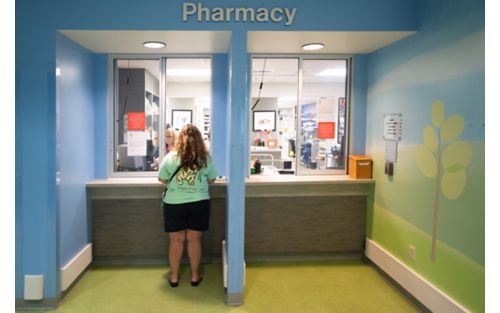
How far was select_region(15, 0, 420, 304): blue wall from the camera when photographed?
2928mm

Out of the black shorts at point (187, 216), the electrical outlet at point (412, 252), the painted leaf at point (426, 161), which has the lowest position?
the electrical outlet at point (412, 252)

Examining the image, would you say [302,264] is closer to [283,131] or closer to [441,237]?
[441,237]

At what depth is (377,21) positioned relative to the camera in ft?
10.1

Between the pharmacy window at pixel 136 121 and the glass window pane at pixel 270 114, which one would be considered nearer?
the pharmacy window at pixel 136 121

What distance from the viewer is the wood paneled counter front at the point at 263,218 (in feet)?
12.8

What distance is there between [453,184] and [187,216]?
7.52 ft

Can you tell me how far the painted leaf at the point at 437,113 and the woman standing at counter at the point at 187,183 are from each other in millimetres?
1997

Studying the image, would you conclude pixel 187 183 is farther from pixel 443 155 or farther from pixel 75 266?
pixel 443 155

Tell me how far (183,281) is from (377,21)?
3074 mm

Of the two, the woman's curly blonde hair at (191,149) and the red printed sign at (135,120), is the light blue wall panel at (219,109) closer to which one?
the woman's curly blonde hair at (191,149)

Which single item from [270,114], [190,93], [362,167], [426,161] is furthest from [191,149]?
[190,93]

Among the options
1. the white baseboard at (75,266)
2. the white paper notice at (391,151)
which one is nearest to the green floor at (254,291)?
the white baseboard at (75,266)

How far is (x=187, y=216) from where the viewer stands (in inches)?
133

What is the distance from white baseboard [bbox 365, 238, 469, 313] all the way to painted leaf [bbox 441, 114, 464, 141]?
1228mm
